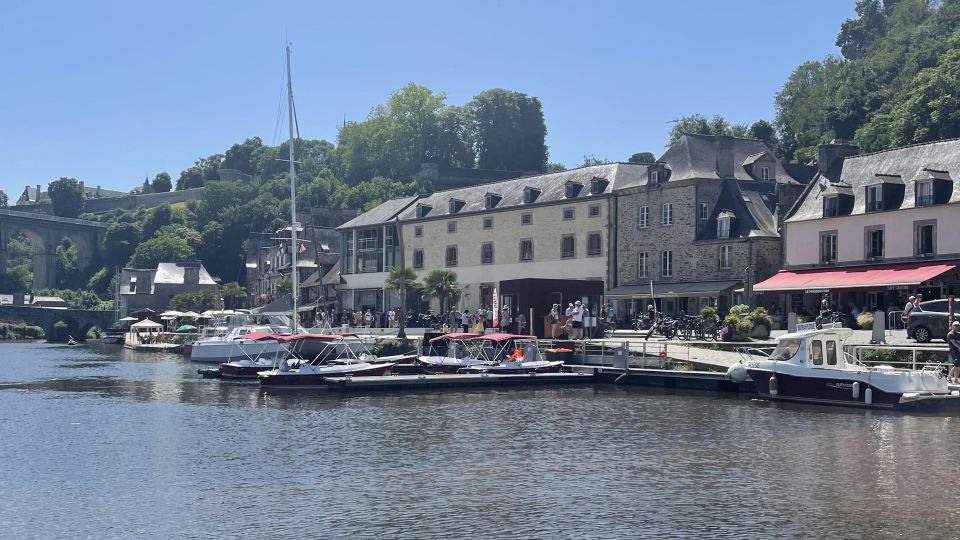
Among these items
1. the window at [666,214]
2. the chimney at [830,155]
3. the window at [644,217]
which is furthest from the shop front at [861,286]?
the window at [644,217]

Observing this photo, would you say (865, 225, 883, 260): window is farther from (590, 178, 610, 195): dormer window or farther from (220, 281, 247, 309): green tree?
(220, 281, 247, 309): green tree

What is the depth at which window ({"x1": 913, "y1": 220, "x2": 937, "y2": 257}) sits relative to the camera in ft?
172

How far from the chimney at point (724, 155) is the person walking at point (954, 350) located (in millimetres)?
31565

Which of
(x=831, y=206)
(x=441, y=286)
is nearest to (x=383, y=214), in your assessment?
(x=441, y=286)

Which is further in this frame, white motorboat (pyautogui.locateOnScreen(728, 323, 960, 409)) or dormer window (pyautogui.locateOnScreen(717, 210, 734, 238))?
dormer window (pyautogui.locateOnScreen(717, 210, 734, 238))

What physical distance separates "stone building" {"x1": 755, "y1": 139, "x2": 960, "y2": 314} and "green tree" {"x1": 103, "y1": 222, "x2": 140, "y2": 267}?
14481cm

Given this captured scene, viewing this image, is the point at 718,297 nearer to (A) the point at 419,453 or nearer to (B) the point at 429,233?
(B) the point at 429,233

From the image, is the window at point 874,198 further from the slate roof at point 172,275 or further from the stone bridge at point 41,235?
the stone bridge at point 41,235

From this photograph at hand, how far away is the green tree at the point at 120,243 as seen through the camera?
183 metres

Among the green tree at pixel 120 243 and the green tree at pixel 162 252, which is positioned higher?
the green tree at pixel 120 243

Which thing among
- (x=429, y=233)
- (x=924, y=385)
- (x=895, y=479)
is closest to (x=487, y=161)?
(x=429, y=233)

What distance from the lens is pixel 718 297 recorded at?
61.1 m

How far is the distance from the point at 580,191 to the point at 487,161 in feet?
293

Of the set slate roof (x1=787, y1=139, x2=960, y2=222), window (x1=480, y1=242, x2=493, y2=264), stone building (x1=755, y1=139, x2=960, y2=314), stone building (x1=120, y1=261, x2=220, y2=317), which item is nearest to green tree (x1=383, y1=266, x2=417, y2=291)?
window (x1=480, y1=242, x2=493, y2=264)
